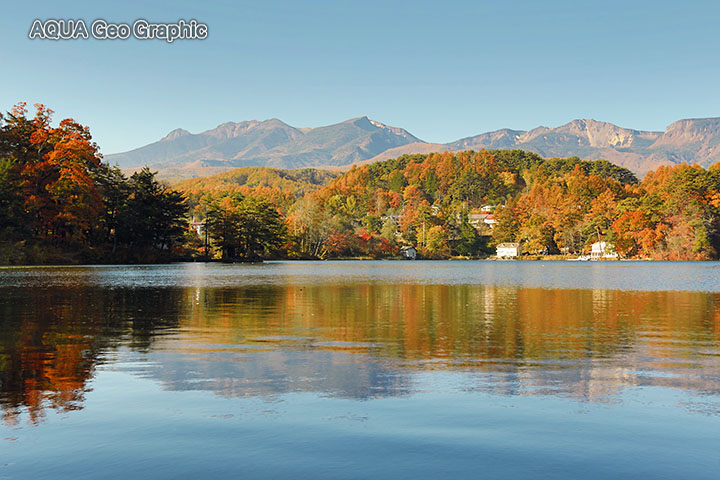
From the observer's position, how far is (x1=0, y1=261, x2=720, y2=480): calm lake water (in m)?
6.76

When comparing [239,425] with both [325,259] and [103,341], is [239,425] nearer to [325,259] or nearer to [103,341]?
[103,341]

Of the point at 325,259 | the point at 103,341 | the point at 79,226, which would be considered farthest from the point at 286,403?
the point at 325,259

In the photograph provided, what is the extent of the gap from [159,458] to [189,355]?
7.02 metres

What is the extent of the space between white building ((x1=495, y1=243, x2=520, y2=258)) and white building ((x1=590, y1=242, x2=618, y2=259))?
81.1 feet

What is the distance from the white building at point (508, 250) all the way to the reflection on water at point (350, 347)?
514ft

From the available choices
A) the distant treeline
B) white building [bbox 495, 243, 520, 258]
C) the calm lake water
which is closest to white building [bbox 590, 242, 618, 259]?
the distant treeline

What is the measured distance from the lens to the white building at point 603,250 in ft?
494

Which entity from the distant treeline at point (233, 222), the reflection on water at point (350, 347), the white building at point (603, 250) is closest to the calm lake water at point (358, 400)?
the reflection on water at point (350, 347)

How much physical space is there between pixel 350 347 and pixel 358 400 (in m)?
5.56

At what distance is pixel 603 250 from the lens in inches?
6122

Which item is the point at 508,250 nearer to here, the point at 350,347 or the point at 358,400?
the point at 350,347

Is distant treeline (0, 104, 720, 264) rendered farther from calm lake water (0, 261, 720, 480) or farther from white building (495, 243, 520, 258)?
calm lake water (0, 261, 720, 480)

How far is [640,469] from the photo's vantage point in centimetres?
658

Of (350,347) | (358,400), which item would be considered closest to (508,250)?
(350,347)
